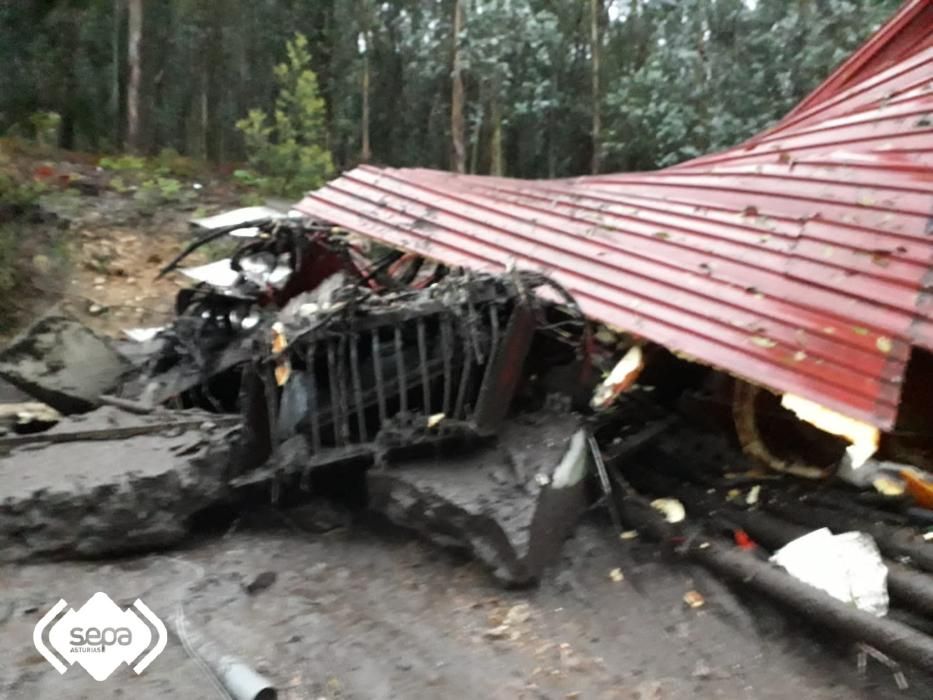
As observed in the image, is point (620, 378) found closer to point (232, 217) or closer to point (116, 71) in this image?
point (232, 217)

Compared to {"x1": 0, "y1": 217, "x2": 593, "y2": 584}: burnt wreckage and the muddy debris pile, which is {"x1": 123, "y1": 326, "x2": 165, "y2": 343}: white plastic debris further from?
{"x1": 0, "y1": 217, "x2": 593, "y2": 584}: burnt wreckage

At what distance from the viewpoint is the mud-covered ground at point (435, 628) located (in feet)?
8.91

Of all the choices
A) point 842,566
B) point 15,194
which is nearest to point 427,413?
point 842,566

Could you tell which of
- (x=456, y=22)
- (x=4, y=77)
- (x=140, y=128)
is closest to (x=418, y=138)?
(x=456, y=22)

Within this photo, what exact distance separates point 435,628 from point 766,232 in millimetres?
2709

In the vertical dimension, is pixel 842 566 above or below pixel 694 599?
above

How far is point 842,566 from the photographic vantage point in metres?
3.15

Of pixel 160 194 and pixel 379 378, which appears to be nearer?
pixel 379 378

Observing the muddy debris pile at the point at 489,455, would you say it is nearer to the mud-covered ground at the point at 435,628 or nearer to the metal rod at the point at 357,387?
the metal rod at the point at 357,387

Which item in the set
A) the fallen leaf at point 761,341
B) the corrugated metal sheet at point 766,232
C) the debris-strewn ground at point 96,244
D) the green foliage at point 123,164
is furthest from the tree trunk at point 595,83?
the fallen leaf at point 761,341

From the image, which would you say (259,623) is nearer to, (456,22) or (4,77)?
(456,22)

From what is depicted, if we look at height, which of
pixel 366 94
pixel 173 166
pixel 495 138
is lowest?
pixel 173 166

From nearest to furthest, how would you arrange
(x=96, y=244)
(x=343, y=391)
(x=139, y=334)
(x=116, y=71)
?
1. (x=343, y=391)
2. (x=139, y=334)
3. (x=96, y=244)
4. (x=116, y=71)

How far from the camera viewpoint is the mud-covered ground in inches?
107
